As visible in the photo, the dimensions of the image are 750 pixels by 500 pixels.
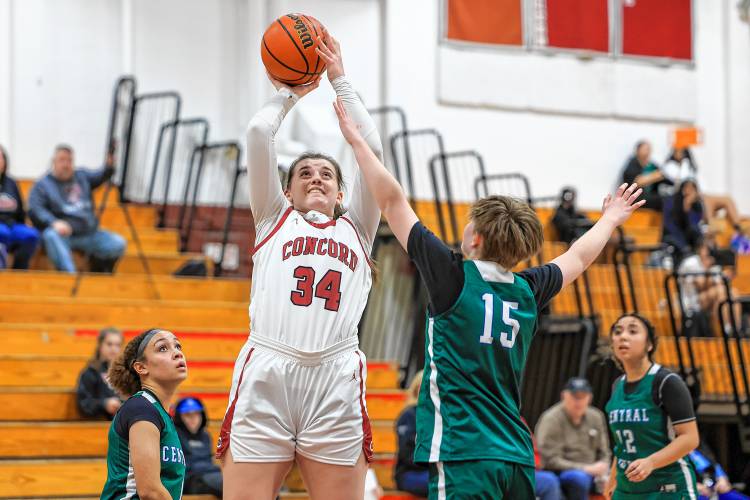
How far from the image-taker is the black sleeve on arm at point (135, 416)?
4.04 m

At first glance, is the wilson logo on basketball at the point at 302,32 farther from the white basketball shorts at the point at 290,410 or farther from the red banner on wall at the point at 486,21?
the red banner on wall at the point at 486,21

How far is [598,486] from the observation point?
26.8 ft

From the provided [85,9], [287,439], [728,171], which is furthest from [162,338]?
[728,171]

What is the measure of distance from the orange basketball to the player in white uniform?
69 millimetres

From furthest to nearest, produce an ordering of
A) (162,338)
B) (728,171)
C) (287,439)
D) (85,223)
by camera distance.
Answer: (728,171) → (85,223) → (162,338) → (287,439)

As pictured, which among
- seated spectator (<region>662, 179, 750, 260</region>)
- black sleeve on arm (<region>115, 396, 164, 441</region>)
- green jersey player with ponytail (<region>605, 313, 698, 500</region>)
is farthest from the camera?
seated spectator (<region>662, 179, 750, 260</region>)

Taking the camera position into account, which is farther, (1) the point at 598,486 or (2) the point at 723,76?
(2) the point at 723,76

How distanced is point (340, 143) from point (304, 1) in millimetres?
1869

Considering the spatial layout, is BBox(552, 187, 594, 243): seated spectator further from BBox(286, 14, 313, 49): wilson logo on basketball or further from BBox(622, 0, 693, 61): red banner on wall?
BBox(286, 14, 313, 49): wilson logo on basketball

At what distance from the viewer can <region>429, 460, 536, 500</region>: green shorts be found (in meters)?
3.46

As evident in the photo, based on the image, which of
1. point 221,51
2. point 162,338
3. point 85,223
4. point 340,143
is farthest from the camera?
point 221,51

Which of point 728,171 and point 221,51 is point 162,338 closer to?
point 221,51

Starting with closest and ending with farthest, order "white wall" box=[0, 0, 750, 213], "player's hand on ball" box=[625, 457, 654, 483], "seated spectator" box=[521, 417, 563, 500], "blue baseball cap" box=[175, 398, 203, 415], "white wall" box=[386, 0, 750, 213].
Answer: "player's hand on ball" box=[625, 457, 654, 483]
"blue baseball cap" box=[175, 398, 203, 415]
"seated spectator" box=[521, 417, 563, 500]
"white wall" box=[0, 0, 750, 213]
"white wall" box=[386, 0, 750, 213]

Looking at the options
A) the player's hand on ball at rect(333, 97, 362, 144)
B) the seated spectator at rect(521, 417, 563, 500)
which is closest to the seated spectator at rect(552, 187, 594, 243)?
the seated spectator at rect(521, 417, 563, 500)
